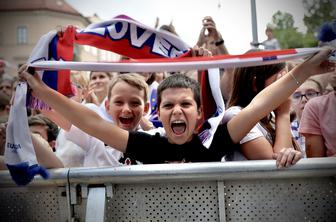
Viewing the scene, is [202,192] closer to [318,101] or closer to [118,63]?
[118,63]

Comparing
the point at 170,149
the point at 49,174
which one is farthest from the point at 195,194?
the point at 49,174

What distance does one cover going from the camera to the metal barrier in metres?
1.67

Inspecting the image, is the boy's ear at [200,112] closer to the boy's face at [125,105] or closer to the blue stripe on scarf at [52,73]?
the boy's face at [125,105]

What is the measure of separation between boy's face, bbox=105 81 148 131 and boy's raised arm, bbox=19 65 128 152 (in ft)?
1.57

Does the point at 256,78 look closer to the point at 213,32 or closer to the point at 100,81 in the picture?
the point at 213,32

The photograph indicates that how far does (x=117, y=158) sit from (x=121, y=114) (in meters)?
0.30

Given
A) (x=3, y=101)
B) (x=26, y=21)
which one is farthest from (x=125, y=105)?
(x=26, y=21)

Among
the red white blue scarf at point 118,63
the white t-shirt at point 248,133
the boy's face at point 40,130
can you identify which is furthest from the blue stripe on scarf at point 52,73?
the boy's face at point 40,130

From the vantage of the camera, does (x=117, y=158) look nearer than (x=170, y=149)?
No

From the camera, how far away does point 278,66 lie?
7.94 ft

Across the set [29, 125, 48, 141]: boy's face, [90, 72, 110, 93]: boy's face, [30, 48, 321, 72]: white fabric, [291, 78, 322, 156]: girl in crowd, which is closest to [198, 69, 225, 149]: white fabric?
[30, 48, 321, 72]: white fabric

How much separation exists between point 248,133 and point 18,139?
43.6 inches

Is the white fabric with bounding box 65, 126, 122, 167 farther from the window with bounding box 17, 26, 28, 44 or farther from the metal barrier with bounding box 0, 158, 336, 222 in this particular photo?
the window with bounding box 17, 26, 28, 44

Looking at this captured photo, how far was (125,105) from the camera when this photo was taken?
2.61 meters
